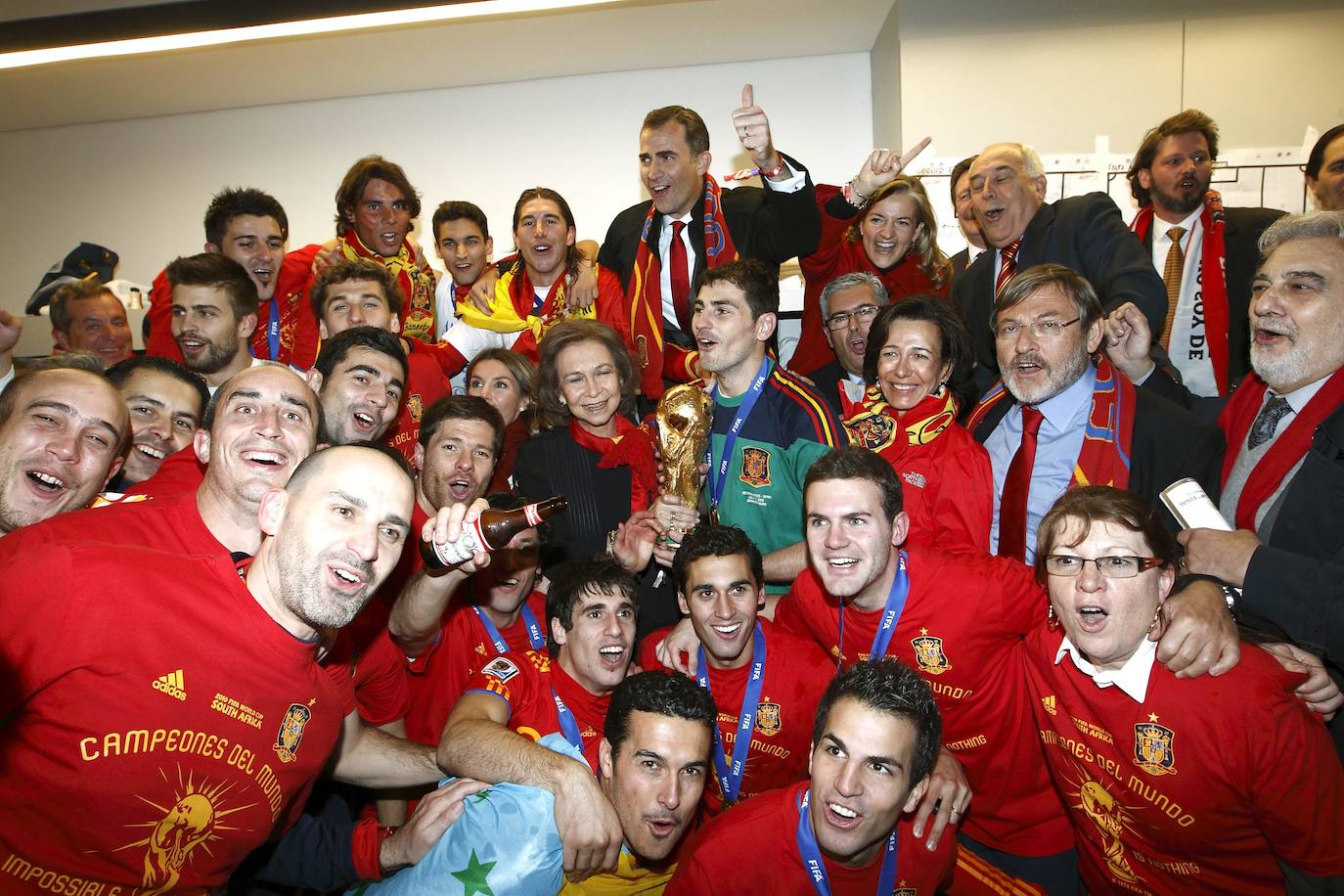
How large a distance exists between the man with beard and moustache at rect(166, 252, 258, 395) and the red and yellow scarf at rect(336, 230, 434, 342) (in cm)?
96

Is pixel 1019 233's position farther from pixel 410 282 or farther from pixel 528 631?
pixel 410 282

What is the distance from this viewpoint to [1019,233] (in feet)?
14.4

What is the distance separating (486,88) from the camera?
7.38m

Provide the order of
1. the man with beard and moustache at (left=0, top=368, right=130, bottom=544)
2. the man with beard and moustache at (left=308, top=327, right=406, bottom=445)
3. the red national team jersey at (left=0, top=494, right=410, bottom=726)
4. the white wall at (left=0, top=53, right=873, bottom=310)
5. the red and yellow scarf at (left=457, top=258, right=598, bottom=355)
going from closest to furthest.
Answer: the red national team jersey at (left=0, top=494, right=410, bottom=726) < the man with beard and moustache at (left=0, top=368, right=130, bottom=544) < the man with beard and moustache at (left=308, top=327, right=406, bottom=445) < the red and yellow scarf at (left=457, top=258, right=598, bottom=355) < the white wall at (left=0, top=53, right=873, bottom=310)

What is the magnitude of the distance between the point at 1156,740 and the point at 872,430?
1.49m

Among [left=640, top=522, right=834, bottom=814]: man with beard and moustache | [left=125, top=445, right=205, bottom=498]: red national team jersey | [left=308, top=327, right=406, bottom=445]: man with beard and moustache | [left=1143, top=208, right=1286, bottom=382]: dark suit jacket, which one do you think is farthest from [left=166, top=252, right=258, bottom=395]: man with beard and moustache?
[left=1143, top=208, right=1286, bottom=382]: dark suit jacket

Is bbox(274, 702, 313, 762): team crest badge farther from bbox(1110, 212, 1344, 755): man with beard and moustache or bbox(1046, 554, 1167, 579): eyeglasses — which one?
bbox(1110, 212, 1344, 755): man with beard and moustache

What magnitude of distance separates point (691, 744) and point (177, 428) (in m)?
2.29

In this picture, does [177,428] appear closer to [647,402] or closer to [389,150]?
[647,402]

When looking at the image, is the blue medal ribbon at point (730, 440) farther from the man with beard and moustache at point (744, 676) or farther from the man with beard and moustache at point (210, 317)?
the man with beard and moustache at point (210, 317)

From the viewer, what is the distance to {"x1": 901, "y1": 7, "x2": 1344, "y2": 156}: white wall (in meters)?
6.02

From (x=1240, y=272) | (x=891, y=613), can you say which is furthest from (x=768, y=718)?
(x=1240, y=272)

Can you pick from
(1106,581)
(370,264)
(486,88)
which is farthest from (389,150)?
(1106,581)

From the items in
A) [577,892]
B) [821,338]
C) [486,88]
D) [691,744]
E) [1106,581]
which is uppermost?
[486,88]
